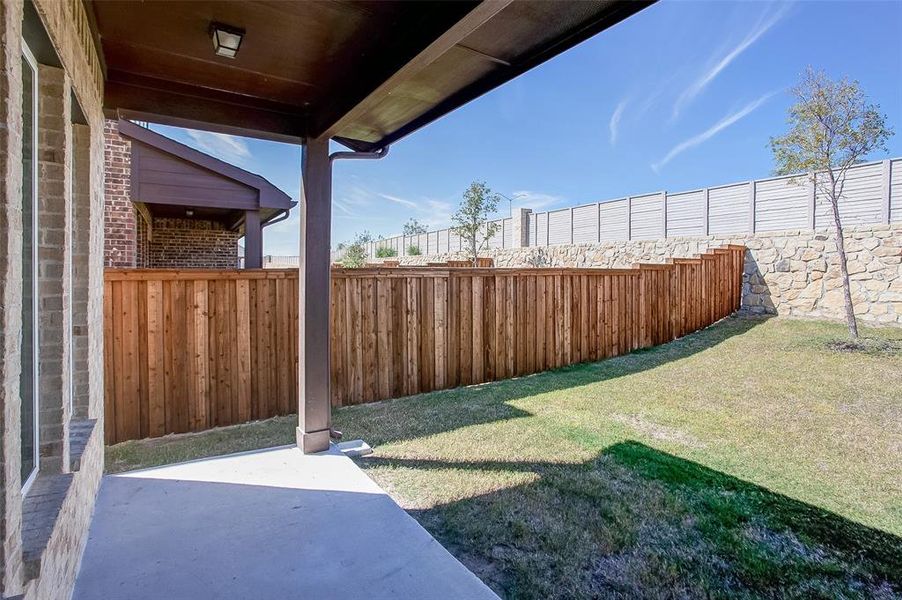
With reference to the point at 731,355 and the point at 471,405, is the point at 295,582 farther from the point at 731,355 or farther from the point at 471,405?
the point at 731,355

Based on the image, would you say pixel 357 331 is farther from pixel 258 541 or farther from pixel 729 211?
pixel 729 211

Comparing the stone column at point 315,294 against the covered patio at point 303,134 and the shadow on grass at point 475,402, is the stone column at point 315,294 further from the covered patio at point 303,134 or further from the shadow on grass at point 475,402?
the shadow on grass at point 475,402

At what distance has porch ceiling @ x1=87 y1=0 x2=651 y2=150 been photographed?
241 cm

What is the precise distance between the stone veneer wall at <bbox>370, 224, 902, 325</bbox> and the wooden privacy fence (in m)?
2.73

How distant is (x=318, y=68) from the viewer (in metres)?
3.18

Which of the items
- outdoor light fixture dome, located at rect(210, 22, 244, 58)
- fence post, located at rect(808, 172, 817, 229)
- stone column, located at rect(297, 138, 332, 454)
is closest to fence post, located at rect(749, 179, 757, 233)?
fence post, located at rect(808, 172, 817, 229)

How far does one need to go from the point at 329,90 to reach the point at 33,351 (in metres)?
2.44

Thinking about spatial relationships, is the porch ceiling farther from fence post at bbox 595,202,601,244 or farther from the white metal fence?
fence post at bbox 595,202,601,244

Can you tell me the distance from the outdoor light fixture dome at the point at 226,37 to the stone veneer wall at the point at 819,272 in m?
10.8

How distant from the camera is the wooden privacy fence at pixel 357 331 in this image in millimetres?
4629

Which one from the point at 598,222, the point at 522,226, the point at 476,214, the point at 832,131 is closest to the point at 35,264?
the point at 832,131

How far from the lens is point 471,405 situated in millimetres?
5586

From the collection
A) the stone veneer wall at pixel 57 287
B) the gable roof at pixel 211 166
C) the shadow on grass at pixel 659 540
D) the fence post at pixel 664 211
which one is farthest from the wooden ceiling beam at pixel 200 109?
the fence post at pixel 664 211

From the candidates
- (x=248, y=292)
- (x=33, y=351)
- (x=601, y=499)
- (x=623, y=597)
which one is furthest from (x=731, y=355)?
(x=33, y=351)
